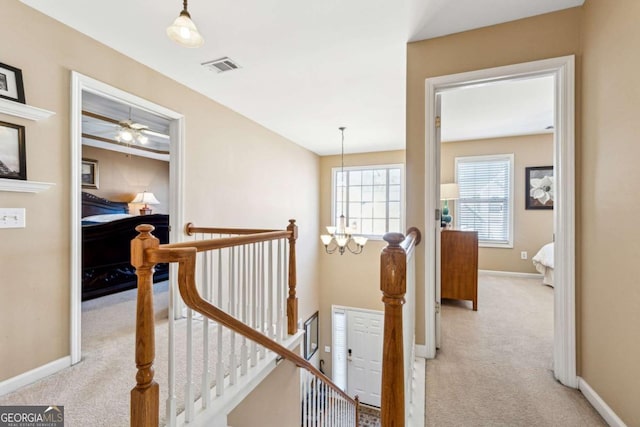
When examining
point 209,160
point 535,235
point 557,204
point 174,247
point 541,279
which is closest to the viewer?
point 174,247

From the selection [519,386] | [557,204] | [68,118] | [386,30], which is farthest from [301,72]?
[519,386]

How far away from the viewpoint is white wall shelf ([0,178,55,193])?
1.64 metres

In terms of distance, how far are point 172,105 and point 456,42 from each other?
261cm

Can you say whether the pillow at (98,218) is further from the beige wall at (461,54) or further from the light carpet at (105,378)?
the beige wall at (461,54)

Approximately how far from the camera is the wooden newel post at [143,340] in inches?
44.3

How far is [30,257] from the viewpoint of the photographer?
70.5 inches

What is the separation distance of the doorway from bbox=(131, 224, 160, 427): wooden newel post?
16.4ft

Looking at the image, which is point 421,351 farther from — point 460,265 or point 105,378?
point 105,378

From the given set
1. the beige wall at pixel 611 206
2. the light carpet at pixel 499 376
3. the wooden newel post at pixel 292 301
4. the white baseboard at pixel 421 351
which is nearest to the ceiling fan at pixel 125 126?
the wooden newel post at pixel 292 301

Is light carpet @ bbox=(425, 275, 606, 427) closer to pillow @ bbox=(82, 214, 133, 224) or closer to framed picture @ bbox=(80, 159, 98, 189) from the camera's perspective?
pillow @ bbox=(82, 214, 133, 224)

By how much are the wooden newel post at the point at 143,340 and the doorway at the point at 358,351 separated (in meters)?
5.01

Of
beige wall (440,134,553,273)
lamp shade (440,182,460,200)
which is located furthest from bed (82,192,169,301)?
beige wall (440,134,553,273)

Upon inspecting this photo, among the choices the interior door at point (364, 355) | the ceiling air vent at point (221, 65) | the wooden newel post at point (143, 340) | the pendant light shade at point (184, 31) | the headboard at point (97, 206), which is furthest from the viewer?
the interior door at point (364, 355)

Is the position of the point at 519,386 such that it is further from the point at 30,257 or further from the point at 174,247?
the point at 30,257
